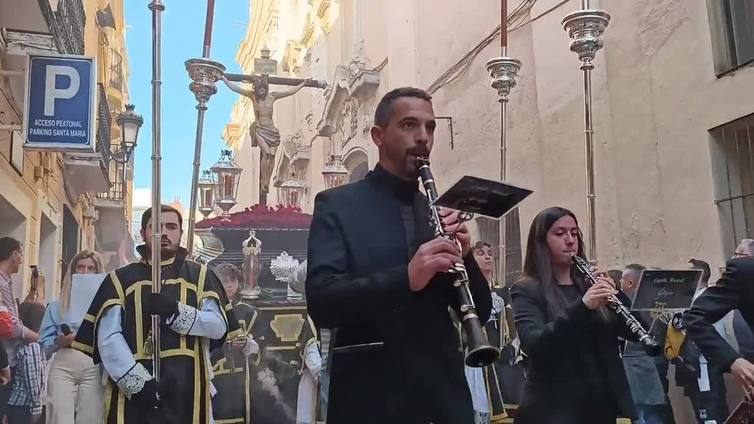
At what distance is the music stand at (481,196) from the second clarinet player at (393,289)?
5 cm

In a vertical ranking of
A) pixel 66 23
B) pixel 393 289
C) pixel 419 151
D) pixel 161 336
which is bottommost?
pixel 161 336

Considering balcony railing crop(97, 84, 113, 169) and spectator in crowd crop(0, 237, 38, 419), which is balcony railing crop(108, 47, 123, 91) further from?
spectator in crowd crop(0, 237, 38, 419)

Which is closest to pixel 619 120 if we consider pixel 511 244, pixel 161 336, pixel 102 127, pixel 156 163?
pixel 511 244

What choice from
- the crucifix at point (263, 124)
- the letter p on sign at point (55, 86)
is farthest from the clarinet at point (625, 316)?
the crucifix at point (263, 124)

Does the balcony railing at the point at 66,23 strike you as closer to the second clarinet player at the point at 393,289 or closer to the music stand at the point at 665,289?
the music stand at the point at 665,289

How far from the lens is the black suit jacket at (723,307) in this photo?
10.3 feet

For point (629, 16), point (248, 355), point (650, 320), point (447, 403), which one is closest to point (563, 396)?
point (447, 403)

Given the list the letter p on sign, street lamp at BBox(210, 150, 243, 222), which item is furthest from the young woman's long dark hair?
the letter p on sign

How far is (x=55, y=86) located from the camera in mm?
8352

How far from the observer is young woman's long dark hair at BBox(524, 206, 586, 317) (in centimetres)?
331

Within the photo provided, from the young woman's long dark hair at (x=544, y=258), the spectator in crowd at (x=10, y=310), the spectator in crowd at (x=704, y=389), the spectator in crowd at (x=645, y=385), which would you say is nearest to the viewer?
the young woman's long dark hair at (x=544, y=258)

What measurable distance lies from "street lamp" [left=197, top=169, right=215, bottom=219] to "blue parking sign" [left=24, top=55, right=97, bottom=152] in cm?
149

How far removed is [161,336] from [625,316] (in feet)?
8.36

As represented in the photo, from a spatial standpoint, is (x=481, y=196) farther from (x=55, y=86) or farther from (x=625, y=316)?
(x=55, y=86)
